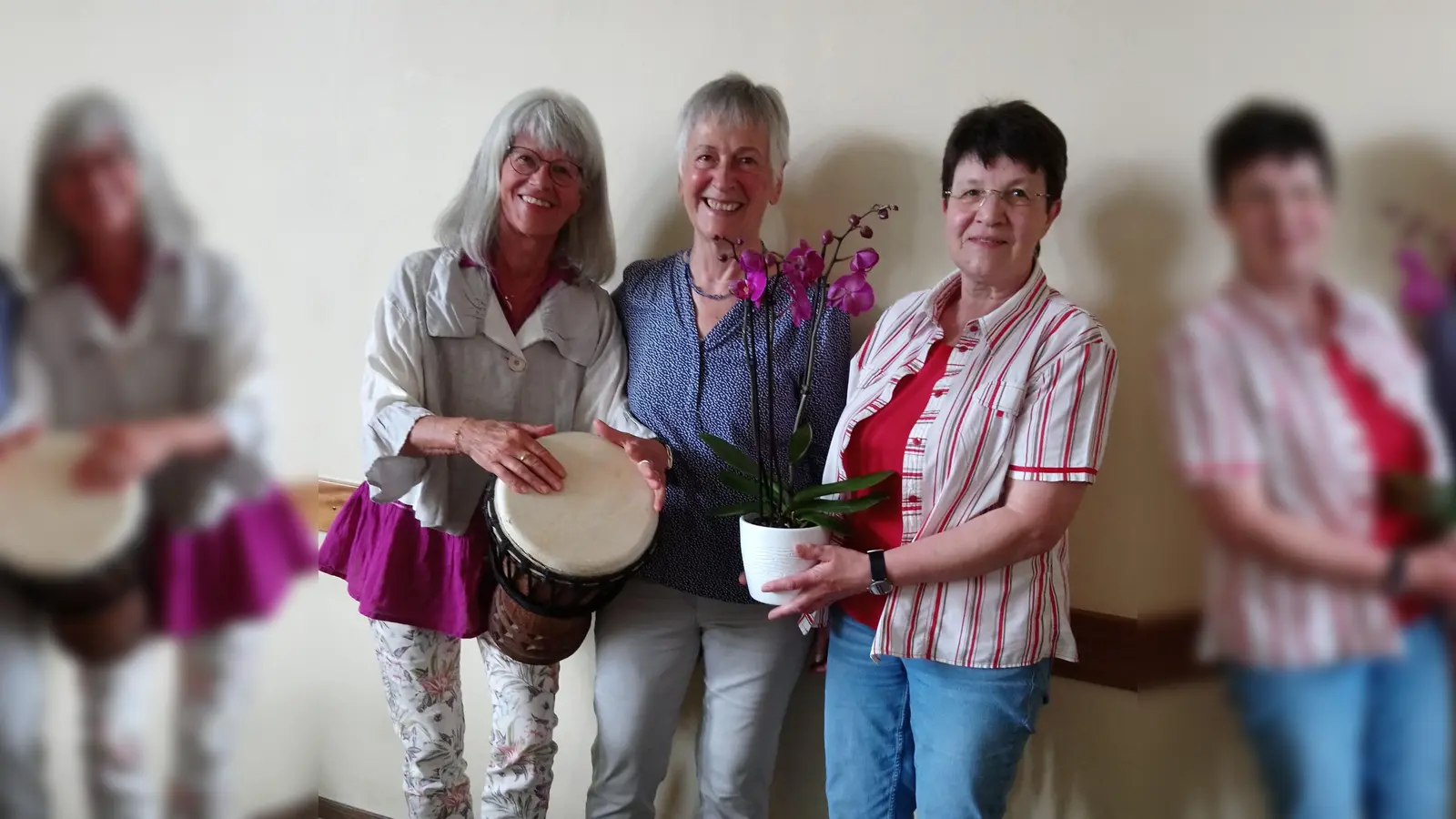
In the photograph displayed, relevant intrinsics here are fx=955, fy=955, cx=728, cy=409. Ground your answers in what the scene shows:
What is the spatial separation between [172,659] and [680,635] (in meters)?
→ 1.17

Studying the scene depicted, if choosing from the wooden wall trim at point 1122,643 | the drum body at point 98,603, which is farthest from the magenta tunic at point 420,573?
the drum body at point 98,603

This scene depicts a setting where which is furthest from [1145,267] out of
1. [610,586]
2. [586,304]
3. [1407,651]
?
[586,304]

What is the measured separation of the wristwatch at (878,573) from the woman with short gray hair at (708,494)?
9.0 inches

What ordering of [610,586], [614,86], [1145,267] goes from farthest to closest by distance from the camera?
[614,86]
[610,586]
[1145,267]

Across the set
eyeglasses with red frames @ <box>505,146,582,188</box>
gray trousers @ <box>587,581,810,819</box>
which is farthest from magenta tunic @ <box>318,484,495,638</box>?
eyeglasses with red frames @ <box>505,146,582,188</box>

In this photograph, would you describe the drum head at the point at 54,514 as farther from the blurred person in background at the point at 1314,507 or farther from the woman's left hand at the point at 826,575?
the woman's left hand at the point at 826,575

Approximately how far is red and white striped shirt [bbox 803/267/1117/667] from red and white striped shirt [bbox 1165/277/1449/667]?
752 millimetres

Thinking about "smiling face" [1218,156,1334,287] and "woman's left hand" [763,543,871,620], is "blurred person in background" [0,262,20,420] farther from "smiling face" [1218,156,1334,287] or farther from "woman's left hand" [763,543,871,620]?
"woman's left hand" [763,543,871,620]

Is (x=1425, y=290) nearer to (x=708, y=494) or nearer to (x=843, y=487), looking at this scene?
(x=843, y=487)

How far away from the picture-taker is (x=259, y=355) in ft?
1.10

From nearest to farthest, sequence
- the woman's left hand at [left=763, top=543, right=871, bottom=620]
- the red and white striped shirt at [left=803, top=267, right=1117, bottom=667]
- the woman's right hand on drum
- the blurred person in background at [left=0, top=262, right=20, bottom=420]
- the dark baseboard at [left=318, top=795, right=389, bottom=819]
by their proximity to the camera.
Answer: the blurred person in background at [left=0, top=262, right=20, bottom=420], the red and white striped shirt at [left=803, top=267, right=1117, bottom=667], the woman's left hand at [left=763, top=543, right=871, bottom=620], the woman's right hand on drum, the dark baseboard at [left=318, top=795, right=389, bottom=819]

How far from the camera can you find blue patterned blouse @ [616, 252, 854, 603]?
4.47ft

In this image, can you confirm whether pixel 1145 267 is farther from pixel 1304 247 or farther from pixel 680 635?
pixel 680 635

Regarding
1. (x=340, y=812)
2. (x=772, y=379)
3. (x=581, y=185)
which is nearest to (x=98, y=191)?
(x=772, y=379)
